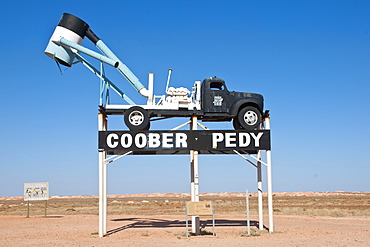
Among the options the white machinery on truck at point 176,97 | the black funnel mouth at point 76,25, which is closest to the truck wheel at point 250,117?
the white machinery on truck at point 176,97

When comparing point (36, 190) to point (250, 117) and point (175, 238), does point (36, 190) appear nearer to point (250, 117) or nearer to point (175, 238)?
point (175, 238)

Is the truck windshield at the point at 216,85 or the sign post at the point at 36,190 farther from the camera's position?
the sign post at the point at 36,190

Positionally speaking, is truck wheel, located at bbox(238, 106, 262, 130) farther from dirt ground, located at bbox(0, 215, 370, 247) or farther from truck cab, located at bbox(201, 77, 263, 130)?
dirt ground, located at bbox(0, 215, 370, 247)

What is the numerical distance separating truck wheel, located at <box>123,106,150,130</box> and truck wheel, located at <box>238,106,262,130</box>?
402cm

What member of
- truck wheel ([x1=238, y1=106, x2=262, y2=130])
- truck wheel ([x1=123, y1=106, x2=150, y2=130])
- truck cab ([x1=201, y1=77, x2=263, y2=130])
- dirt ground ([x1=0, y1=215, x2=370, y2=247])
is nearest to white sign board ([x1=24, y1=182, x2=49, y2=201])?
dirt ground ([x1=0, y1=215, x2=370, y2=247])

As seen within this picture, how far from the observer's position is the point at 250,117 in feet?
63.3

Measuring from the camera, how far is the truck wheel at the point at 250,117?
19141 millimetres

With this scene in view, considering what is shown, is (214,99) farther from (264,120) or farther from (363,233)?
(363,233)

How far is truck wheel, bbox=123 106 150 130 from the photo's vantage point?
18.5 meters

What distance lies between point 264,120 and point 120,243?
8101 mm

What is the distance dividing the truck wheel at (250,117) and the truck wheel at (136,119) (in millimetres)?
4024

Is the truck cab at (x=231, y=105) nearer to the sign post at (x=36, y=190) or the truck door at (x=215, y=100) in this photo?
the truck door at (x=215, y=100)

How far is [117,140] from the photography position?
61.1 ft

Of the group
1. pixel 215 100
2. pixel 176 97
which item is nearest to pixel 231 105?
pixel 215 100
